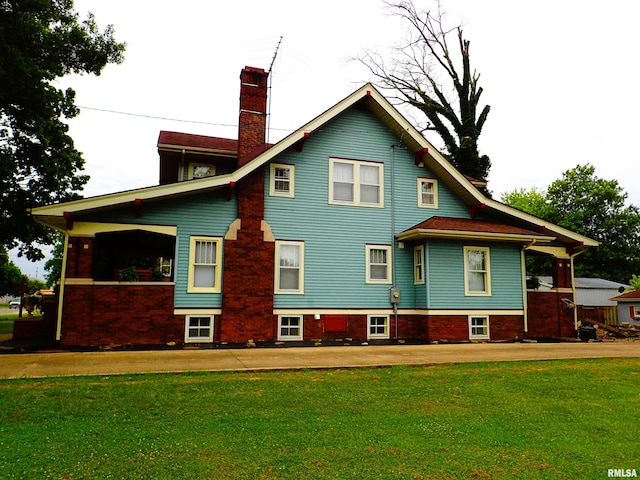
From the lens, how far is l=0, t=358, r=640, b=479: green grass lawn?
170 inches

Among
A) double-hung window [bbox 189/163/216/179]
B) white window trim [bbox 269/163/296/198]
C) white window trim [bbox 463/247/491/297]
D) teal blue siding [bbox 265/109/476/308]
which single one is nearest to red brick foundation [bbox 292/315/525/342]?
teal blue siding [bbox 265/109/476/308]

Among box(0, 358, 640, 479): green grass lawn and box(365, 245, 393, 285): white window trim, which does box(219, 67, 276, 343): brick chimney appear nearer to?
box(365, 245, 393, 285): white window trim

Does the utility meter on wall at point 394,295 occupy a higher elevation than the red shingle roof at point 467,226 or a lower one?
lower

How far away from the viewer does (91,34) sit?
1884 cm

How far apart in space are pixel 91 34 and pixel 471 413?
1986 centimetres

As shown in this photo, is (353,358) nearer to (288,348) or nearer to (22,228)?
(288,348)

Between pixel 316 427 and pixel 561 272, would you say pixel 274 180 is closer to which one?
pixel 316 427

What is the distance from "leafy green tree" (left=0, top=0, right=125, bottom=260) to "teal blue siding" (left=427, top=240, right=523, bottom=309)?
47.0ft

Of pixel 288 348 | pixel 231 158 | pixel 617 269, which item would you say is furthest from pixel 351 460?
pixel 617 269

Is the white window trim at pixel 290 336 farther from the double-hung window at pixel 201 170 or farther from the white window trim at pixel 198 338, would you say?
the double-hung window at pixel 201 170

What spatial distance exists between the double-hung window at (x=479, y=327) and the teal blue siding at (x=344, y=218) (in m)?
1.98

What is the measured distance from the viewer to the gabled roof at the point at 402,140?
12.9 metres

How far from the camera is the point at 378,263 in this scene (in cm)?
1623

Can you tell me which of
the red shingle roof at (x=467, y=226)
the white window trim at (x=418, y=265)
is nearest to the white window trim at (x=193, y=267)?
the red shingle roof at (x=467, y=226)
